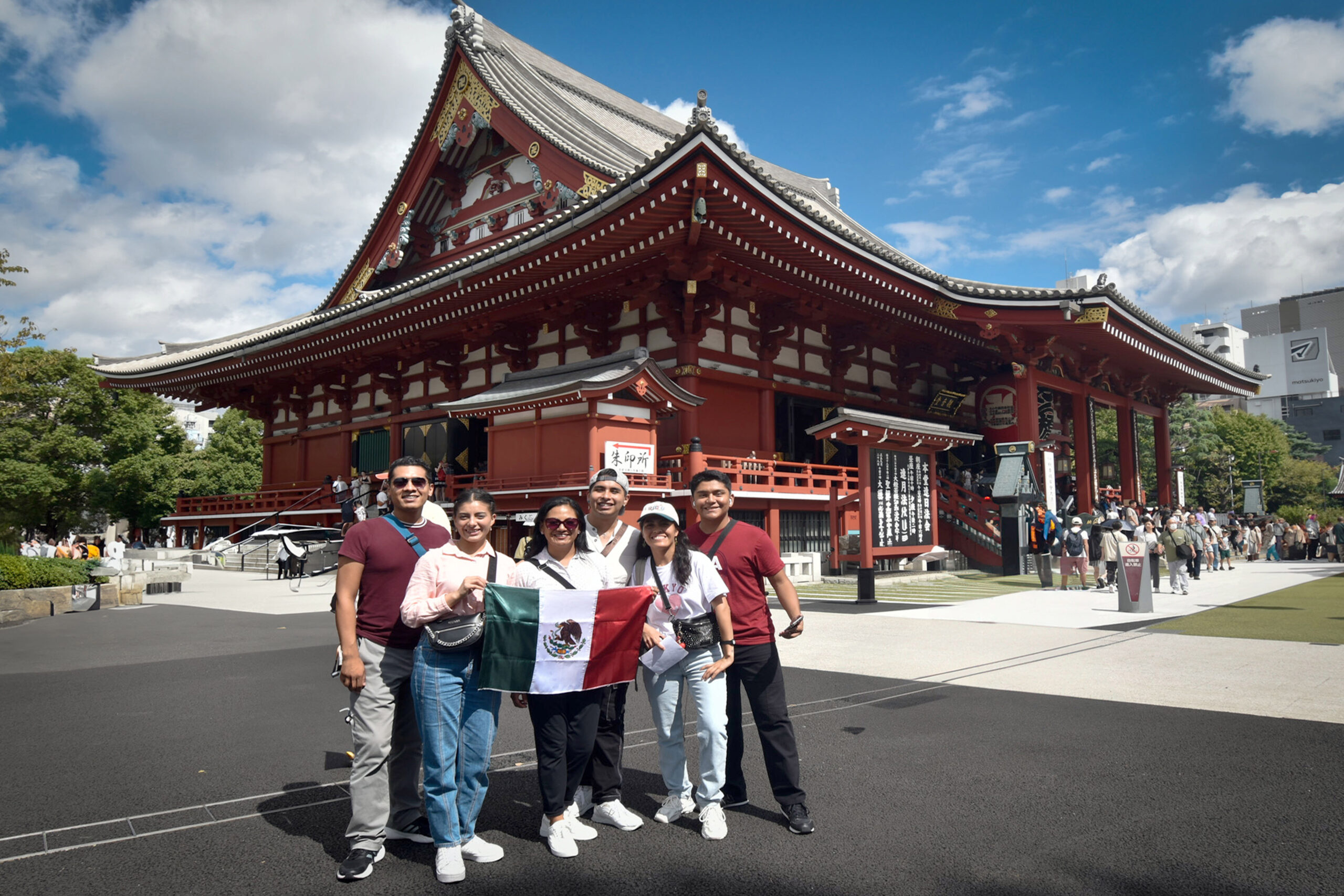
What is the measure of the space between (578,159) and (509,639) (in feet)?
52.5

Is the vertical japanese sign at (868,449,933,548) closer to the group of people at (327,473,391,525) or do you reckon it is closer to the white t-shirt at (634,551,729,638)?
the group of people at (327,473,391,525)

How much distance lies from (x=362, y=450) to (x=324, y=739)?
1944cm

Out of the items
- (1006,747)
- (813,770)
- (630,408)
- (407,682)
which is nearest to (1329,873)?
(1006,747)

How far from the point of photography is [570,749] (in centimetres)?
371

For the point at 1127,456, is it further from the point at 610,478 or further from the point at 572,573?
the point at 572,573

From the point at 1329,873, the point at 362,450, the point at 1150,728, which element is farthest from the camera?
the point at 362,450

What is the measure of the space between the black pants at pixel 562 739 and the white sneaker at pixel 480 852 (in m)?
0.26

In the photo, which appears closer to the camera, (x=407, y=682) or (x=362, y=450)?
(x=407, y=682)

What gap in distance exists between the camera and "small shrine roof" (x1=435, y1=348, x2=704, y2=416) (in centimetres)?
1388

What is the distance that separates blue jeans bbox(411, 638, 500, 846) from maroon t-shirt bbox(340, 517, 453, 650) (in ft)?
0.44

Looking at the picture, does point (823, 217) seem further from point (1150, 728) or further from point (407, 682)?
point (407, 682)

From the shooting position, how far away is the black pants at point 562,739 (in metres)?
3.55

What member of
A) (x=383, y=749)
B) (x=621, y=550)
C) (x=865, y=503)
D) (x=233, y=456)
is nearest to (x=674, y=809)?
(x=621, y=550)

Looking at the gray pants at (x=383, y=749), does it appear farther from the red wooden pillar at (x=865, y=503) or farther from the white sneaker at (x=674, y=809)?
the red wooden pillar at (x=865, y=503)
